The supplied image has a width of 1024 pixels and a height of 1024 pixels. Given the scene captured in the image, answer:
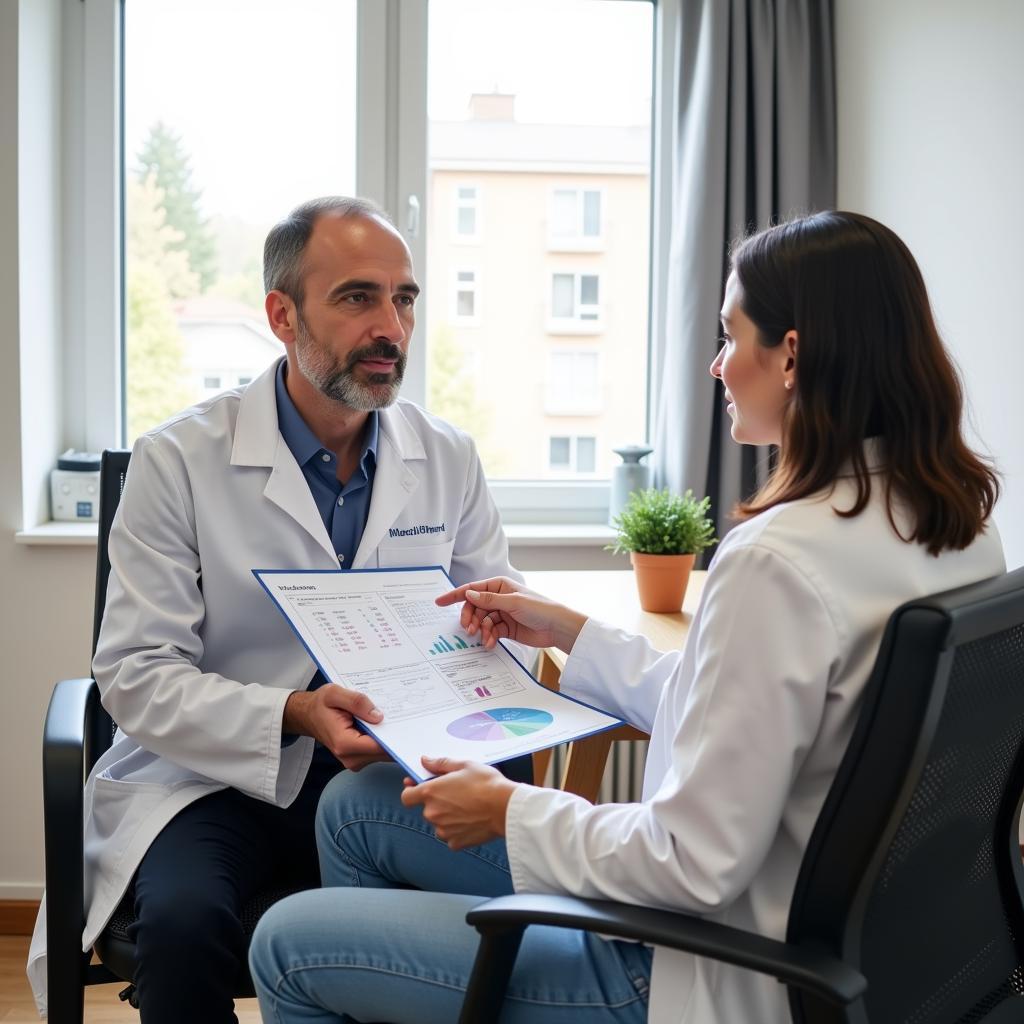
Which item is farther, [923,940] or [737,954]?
[923,940]

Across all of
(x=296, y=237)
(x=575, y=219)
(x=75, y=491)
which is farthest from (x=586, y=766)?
(x=575, y=219)

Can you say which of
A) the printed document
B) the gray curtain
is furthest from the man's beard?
the gray curtain

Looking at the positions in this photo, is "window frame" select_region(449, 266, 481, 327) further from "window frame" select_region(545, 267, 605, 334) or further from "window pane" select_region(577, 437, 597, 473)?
"window pane" select_region(577, 437, 597, 473)

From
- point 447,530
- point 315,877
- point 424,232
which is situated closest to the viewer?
point 315,877

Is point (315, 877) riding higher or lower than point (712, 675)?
lower

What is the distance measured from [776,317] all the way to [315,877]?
3.19ft

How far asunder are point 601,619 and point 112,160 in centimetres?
175

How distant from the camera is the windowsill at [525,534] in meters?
2.51

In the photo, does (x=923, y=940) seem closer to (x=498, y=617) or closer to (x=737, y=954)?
(x=737, y=954)

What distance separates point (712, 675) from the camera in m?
0.92

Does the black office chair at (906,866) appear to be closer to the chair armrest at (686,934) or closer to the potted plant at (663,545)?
the chair armrest at (686,934)

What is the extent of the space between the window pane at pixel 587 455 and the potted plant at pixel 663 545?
0.93 m

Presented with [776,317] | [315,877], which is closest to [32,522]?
[315,877]

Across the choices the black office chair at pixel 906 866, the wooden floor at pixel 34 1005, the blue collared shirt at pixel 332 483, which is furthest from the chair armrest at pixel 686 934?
the wooden floor at pixel 34 1005
